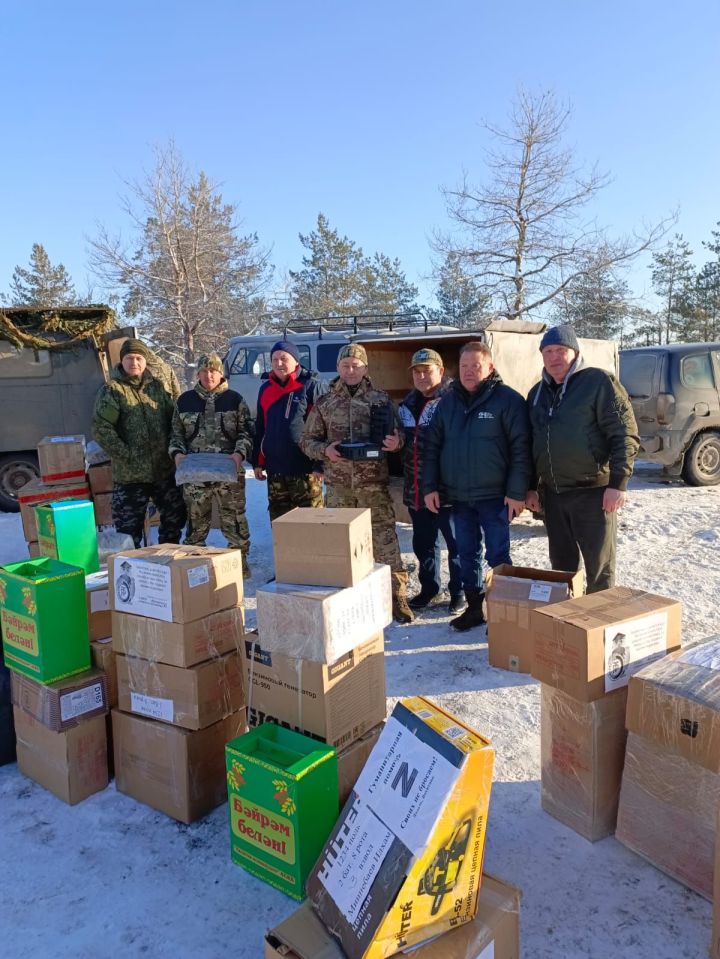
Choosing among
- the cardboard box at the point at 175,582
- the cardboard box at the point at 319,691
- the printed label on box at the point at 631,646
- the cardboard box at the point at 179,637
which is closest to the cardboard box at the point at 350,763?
the cardboard box at the point at 319,691

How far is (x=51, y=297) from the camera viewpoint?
33.0 metres

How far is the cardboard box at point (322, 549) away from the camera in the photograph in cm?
235

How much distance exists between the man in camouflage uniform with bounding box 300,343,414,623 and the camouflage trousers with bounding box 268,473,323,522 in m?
0.60

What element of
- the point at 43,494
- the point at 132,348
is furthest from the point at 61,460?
the point at 132,348

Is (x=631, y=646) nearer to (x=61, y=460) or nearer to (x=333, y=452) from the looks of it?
(x=333, y=452)

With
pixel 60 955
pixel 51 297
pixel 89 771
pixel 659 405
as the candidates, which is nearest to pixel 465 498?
pixel 89 771

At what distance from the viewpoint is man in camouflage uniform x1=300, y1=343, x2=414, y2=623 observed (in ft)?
14.0

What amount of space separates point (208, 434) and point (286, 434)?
0.59 metres

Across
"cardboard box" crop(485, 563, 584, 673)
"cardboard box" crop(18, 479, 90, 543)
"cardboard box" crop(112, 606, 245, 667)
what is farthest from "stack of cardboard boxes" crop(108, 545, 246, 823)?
"cardboard box" crop(18, 479, 90, 543)

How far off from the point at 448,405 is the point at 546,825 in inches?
91.5

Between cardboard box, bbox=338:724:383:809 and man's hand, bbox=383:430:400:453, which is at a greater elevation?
man's hand, bbox=383:430:400:453

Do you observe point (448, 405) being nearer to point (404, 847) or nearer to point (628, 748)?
point (628, 748)

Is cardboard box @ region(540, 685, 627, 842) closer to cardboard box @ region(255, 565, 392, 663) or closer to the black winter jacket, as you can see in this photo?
cardboard box @ region(255, 565, 392, 663)

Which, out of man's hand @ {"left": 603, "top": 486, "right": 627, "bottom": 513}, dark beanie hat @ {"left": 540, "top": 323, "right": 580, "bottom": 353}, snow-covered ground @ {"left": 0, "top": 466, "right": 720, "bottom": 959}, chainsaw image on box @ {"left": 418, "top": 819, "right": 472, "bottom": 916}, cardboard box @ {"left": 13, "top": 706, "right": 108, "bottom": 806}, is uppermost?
dark beanie hat @ {"left": 540, "top": 323, "right": 580, "bottom": 353}
